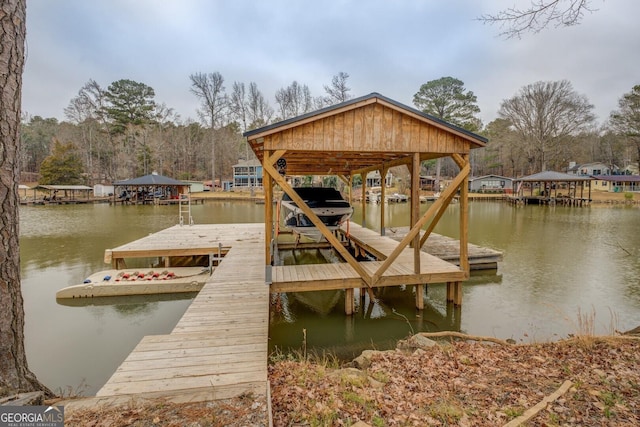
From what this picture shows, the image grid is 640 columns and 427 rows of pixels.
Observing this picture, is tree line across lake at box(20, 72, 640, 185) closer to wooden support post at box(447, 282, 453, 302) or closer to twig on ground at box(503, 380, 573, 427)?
wooden support post at box(447, 282, 453, 302)

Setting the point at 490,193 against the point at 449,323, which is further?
the point at 490,193

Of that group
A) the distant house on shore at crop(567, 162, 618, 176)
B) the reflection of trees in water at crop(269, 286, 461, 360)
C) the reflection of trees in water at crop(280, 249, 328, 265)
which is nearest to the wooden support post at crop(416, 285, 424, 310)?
the reflection of trees in water at crop(269, 286, 461, 360)

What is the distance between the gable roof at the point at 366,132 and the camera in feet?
17.8

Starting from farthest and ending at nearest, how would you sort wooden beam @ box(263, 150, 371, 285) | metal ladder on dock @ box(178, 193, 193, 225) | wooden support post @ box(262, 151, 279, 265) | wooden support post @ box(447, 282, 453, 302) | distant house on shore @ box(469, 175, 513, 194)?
distant house on shore @ box(469, 175, 513, 194), metal ladder on dock @ box(178, 193, 193, 225), wooden support post @ box(447, 282, 453, 302), wooden support post @ box(262, 151, 279, 265), wooden beam @ box(263, 150, 371, 285)

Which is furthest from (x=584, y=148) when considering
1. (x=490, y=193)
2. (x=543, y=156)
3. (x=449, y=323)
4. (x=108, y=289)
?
(x=108, y=289)

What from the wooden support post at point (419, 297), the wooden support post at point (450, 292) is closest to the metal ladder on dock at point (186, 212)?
the wooden support post at point (419, 297)

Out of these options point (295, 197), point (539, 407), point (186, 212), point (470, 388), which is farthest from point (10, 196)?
point (186, 212)

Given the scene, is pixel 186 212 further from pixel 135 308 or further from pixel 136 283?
pixel 135 308

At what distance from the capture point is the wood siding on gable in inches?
217

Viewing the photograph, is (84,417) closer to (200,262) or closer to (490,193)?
(200,262)

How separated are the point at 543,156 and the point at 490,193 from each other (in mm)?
7648

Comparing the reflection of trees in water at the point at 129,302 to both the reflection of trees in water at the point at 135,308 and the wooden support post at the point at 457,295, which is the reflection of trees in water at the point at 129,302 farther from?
the wooden support post at the point at 457,295

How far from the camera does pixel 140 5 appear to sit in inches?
443

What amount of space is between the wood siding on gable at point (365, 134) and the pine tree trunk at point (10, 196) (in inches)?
137
